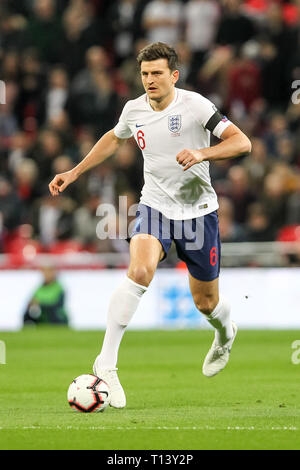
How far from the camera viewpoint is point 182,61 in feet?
58.9

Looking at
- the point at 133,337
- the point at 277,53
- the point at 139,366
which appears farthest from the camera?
the point at 277,53

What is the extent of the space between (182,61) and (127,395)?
33.9 ft

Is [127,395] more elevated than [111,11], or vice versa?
[111,11]

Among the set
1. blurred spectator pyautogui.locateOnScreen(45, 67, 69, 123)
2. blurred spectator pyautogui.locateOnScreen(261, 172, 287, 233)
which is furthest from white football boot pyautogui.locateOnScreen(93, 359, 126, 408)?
blurred spectator pyautogui.locateOnScreen(45, 67, 69, 123)

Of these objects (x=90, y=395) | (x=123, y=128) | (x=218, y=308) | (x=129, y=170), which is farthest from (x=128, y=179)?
(x=90, y=395)

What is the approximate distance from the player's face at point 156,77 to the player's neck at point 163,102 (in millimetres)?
78

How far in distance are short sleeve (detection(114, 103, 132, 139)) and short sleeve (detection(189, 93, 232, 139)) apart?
570 millimetres

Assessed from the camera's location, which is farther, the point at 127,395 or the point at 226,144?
the point at 127,395

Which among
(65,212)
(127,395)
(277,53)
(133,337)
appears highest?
(277,53)

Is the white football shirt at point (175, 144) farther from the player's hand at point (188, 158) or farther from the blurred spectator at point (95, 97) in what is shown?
the blurred spectator at point (95, 97)

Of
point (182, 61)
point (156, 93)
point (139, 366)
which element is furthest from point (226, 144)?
point (182, 61)

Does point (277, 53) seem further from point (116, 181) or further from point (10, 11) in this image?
point (10, 11)

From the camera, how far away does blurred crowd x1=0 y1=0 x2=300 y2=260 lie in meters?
16.8

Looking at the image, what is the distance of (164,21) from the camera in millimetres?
18531
